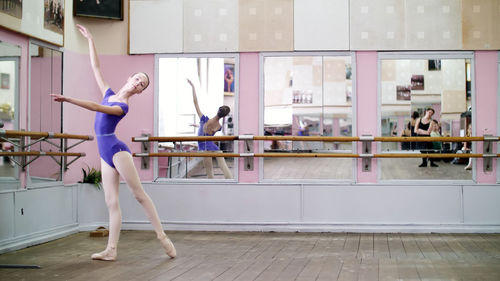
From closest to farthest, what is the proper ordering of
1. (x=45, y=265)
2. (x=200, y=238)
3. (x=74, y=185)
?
(x=45, y=265), (x=200, y=238), (x=74, y=185)

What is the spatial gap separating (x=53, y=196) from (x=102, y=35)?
215 centimetres

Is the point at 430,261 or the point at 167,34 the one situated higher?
the point at 167,34

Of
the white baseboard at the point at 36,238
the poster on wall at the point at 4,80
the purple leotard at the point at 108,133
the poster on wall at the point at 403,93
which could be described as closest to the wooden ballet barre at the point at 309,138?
the poster on wall at the point at 403,93

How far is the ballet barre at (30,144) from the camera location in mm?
5496

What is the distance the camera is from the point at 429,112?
6969mm

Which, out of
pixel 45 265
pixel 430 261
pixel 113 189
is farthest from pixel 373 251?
pixel 45 265

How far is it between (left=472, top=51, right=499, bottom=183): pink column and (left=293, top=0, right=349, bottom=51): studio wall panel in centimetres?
163

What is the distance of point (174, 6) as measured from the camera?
7.29 metres

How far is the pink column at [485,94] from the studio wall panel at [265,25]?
7.55ft

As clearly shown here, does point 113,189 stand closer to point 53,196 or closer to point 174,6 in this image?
point 53,196

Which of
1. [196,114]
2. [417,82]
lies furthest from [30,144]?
[417,82]

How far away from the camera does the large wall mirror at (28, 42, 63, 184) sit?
6.20 metres

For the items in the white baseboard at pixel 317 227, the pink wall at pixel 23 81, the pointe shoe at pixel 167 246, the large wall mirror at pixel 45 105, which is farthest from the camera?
the white baseboard at pixel 317 227

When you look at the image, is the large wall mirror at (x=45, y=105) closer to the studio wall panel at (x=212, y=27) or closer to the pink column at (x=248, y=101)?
→ the studio wall panel at (x=212, y=27)
